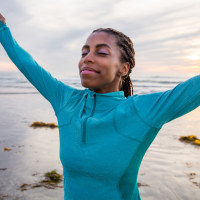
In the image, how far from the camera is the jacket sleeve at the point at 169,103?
1.14 meters

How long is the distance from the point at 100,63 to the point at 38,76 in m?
0.60

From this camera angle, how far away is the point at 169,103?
1178 millimetres

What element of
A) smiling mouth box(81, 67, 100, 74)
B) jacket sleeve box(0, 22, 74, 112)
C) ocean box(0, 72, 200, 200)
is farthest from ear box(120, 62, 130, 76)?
ocean box(0, 72, 200, 200)

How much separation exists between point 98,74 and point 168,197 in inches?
126

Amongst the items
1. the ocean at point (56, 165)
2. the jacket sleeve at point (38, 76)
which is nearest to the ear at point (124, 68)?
the jacket sleeve at point (38, 76)

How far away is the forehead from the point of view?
1546 millimetres

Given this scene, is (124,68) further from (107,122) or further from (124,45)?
(107,122)

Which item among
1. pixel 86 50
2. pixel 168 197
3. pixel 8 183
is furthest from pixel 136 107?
pixel 8 183

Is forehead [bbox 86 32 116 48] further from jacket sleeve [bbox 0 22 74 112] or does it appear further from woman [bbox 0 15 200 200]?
jacket sleeve [bbox 0 22 74 112]

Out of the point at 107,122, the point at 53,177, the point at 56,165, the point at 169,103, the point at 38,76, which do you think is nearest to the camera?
the point at 169,103

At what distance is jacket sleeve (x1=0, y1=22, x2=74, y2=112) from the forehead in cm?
41

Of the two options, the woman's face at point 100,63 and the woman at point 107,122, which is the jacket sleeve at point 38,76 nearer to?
the woman at point 107,122

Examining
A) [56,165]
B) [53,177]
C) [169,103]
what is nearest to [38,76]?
[169,103]

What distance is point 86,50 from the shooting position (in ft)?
5.29
